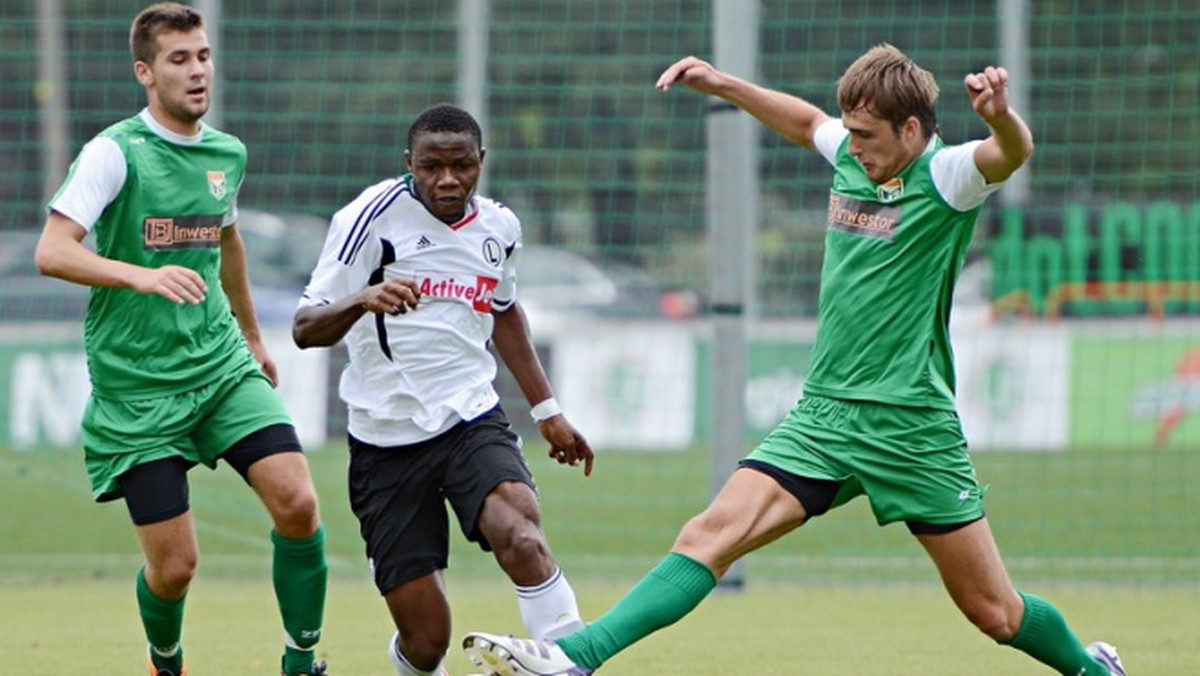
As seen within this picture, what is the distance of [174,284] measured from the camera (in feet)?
21.0

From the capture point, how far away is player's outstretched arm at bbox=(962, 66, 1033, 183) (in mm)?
5906

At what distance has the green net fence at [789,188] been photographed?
1314 centimetres

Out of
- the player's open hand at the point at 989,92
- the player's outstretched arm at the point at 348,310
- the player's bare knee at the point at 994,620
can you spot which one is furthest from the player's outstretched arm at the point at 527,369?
the player's open hand at the point at 989,92

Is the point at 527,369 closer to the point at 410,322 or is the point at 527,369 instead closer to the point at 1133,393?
the point at 410,322

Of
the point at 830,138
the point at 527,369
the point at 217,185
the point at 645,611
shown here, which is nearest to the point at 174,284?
the point at 217,185

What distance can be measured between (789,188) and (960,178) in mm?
8151

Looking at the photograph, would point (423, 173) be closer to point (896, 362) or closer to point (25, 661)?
point (896, 362)

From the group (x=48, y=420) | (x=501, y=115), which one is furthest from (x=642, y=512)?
(x=48, y=420)

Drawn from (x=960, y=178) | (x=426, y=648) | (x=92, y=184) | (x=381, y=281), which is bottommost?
(x=426, y=648)

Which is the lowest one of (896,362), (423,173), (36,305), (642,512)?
(642,512)

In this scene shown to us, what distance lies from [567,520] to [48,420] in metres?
3.68

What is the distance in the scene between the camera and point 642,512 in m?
14.6

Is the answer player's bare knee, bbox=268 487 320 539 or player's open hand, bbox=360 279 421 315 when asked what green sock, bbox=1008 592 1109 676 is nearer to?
player's open hand, bbox=360 279 421 315

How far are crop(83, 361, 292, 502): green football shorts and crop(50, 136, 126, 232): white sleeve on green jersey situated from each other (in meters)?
0.68
